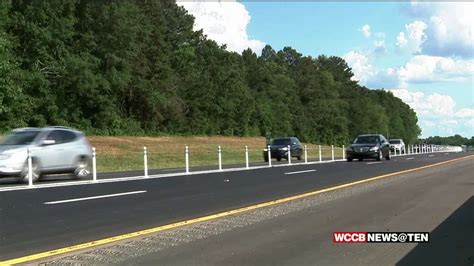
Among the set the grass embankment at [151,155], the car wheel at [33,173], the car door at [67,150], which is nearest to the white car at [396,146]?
the grass embankment at [151,155]

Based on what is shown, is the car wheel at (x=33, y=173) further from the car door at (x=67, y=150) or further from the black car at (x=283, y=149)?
the black car at (x=283, y=149)

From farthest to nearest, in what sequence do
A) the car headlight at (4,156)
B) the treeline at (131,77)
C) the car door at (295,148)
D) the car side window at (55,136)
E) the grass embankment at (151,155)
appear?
the treeline at (131,77), the car door at (295,148), the grass embankment at (151,155), the car side window at (55,136), the car headlight at (4,156)

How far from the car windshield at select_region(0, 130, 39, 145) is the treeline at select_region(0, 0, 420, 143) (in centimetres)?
2459

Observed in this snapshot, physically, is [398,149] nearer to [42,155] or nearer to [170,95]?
[170,95]

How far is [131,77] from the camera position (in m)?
65.4

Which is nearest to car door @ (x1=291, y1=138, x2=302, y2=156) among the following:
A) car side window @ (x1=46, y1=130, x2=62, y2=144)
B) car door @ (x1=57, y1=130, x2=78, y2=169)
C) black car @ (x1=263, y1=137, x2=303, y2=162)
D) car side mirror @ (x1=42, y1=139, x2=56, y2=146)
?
black car @ (x1=263, y1=137, x2=303, y2=162)

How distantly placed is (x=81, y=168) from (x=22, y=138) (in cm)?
245

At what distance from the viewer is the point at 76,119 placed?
57.5 m

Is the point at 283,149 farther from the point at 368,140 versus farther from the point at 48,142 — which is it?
the point at 48,142

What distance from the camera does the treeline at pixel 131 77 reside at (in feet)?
174

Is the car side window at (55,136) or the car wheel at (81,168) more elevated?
the car side window at (55,136)

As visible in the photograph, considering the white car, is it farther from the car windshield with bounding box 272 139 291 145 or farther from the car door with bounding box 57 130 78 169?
the car door with bounding box 57 130 78 169

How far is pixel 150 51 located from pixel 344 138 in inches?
2708

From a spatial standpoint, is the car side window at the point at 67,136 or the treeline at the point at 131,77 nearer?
the car side window at the point at 67,136
